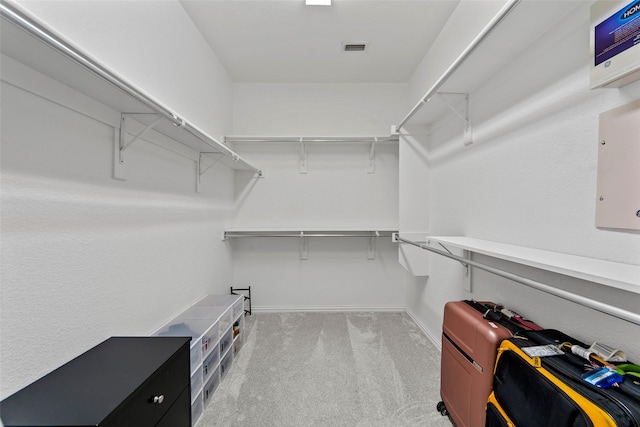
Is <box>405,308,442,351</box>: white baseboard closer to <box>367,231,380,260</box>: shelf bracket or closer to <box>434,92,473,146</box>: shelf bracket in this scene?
<box>367,231,380,260</box>: shelf bracket

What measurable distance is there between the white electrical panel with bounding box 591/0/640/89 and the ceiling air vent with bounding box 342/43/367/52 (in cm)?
169

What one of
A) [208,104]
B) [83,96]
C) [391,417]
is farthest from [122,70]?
[391,417]

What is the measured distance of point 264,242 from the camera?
293 centimetres

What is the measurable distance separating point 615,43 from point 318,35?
1.91m

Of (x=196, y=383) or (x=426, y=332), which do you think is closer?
(x=196, y=383)

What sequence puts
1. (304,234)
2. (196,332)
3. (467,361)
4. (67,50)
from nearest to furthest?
(67,50), (467,361), (196,332), (304,234)

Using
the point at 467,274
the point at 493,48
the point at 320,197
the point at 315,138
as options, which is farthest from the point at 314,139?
the point at 467,274

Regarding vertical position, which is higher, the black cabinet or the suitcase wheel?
the black cabinet

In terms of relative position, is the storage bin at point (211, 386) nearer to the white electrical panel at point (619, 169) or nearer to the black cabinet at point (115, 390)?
the black cabinet at point (115, 390)

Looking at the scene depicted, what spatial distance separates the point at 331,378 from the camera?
1787 millimetres

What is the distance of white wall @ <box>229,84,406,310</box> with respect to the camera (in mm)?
2906

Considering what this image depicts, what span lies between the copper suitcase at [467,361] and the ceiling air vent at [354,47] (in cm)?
228

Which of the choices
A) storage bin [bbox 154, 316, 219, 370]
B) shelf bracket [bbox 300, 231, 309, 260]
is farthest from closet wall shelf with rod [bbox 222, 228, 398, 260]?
storage bin [bbox 154, 316, 219, 370]

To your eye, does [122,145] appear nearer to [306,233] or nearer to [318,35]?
[318,35]
